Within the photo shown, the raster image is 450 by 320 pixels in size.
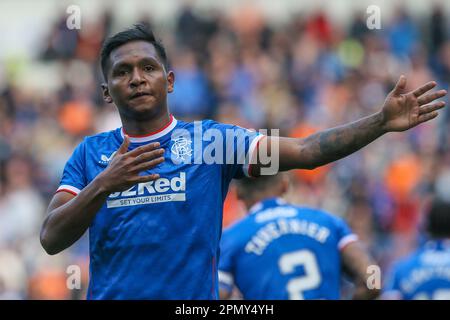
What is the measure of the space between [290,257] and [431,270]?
0.97 meters

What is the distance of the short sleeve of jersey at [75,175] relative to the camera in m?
5.41

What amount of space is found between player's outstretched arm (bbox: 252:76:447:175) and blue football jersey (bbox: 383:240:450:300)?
7.55 ft

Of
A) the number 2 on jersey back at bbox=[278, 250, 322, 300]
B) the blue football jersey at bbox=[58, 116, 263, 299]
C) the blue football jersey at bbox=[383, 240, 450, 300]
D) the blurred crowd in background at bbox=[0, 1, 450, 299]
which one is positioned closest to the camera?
the blue football jersey at bbox=[58, 116, 263, 299]

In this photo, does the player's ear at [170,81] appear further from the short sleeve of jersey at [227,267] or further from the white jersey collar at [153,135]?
the short sleeve of jersey at [227,267]

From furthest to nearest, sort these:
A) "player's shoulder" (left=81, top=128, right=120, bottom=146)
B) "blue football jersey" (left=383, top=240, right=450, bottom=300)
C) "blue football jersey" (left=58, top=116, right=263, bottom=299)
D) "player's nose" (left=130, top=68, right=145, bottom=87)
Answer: "blue football jersey" (left=383, top=240, right=450, bottom=300) < "player's shoulder" (left=81, top=128, right=120, bottom=146) < "player's nose" (left=130, top=68, right=145, bottom=87) < "blue football jersey" (left=58, top=116, right=263, bottom=299)

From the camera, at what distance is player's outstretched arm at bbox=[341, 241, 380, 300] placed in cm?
739

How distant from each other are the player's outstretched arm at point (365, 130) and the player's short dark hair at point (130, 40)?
2.87ft

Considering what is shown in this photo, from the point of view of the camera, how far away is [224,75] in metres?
15.9

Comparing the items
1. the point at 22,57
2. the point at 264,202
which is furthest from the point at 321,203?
the point at 22,57

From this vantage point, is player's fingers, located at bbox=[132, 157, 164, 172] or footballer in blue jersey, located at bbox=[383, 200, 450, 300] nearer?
player's fingers, located at bbox=[132, 157, 164, 172]

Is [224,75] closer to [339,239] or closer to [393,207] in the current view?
[393,207]

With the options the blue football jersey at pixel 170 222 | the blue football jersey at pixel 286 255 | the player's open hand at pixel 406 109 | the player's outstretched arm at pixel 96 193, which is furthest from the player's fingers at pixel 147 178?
the blue football jersey at pixel 286 255

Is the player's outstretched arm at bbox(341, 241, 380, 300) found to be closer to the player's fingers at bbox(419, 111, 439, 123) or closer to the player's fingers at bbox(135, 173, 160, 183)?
the player's fingers at bbox(419, 111, 439, 123)

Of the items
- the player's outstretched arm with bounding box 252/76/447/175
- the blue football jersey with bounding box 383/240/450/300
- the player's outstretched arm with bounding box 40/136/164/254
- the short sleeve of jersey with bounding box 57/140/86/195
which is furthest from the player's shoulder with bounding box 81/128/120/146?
the blue football jersey with bounding box 383/240/450/300
